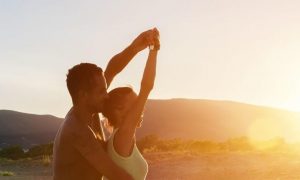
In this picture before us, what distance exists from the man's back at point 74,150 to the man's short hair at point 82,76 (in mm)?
192

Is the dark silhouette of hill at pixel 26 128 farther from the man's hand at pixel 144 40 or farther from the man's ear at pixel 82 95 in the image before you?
the man's ear at pixel 82 95

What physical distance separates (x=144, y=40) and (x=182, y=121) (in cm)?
8967

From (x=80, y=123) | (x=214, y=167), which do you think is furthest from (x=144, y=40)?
(x=214, y=167)

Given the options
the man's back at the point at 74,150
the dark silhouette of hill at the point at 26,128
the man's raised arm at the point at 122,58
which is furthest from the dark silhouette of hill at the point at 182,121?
the man's back at the point at 74,150

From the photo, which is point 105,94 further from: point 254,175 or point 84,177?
point 254,175

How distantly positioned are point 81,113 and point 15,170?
22.9 m

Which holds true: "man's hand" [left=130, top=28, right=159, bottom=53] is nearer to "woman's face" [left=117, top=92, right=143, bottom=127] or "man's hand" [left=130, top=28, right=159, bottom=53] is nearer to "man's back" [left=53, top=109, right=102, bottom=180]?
"woman's face" [left=117, top=92, right=143, bottom=127]

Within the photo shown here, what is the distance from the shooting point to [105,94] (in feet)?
13.0

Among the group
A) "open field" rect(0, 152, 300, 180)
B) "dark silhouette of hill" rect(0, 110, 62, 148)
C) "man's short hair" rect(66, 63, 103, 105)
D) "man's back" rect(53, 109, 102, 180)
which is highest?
"man's short hair" rect(66, 63, 103, 105)

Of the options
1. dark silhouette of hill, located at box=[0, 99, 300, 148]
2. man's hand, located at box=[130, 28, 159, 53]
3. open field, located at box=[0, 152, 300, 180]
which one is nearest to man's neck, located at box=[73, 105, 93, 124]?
man's hand, located at box=[130, 28, 159, 53]

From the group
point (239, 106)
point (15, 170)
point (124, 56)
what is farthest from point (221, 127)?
point (124, 56)

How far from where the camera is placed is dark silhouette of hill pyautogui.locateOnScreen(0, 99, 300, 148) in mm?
87562

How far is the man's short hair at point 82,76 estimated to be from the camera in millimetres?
3885

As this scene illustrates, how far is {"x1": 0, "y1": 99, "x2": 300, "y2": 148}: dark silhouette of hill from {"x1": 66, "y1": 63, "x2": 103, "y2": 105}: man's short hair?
76.6 metres
